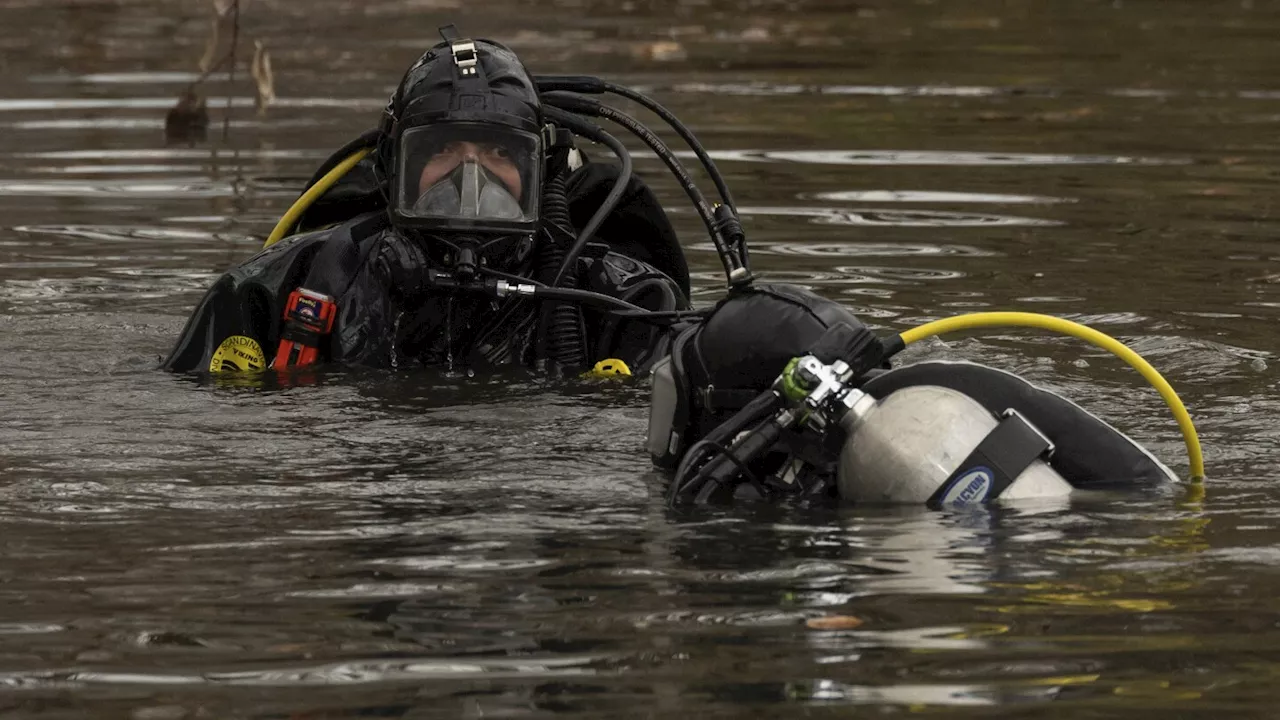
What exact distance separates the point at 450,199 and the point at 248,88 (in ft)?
33.7

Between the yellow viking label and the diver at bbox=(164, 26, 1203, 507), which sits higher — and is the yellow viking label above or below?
below

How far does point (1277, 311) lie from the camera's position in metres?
7.66

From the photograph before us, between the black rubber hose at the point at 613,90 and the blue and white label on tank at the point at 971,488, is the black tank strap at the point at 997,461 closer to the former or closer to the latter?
the blue and white label on tank at the point at 971,488

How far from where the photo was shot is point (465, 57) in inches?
253

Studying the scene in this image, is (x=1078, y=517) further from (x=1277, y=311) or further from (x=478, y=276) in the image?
(x=1277, y=311)

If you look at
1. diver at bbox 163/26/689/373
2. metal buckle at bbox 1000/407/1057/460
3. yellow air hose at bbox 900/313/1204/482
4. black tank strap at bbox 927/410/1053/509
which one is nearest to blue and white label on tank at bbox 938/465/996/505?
black tank strap at bbox 927/410/1053/509

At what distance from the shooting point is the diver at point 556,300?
4566mm

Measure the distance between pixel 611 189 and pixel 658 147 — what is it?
623mm

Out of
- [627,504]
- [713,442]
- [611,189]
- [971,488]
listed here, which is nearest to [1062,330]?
[971,488]

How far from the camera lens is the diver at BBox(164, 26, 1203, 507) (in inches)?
180

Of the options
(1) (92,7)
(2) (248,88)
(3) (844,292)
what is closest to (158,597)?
(3) (844,292)

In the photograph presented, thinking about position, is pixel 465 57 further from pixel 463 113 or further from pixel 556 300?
pixel 556 300

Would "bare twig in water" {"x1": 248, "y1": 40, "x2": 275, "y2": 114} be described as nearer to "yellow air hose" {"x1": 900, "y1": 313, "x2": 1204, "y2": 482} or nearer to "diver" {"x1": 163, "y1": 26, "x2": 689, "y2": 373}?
"diver" {"x1": 163, "y1": 26, "x2": 689, "y2": 373}

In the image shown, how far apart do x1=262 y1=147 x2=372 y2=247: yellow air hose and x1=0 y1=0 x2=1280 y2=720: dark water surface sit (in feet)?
2.00
